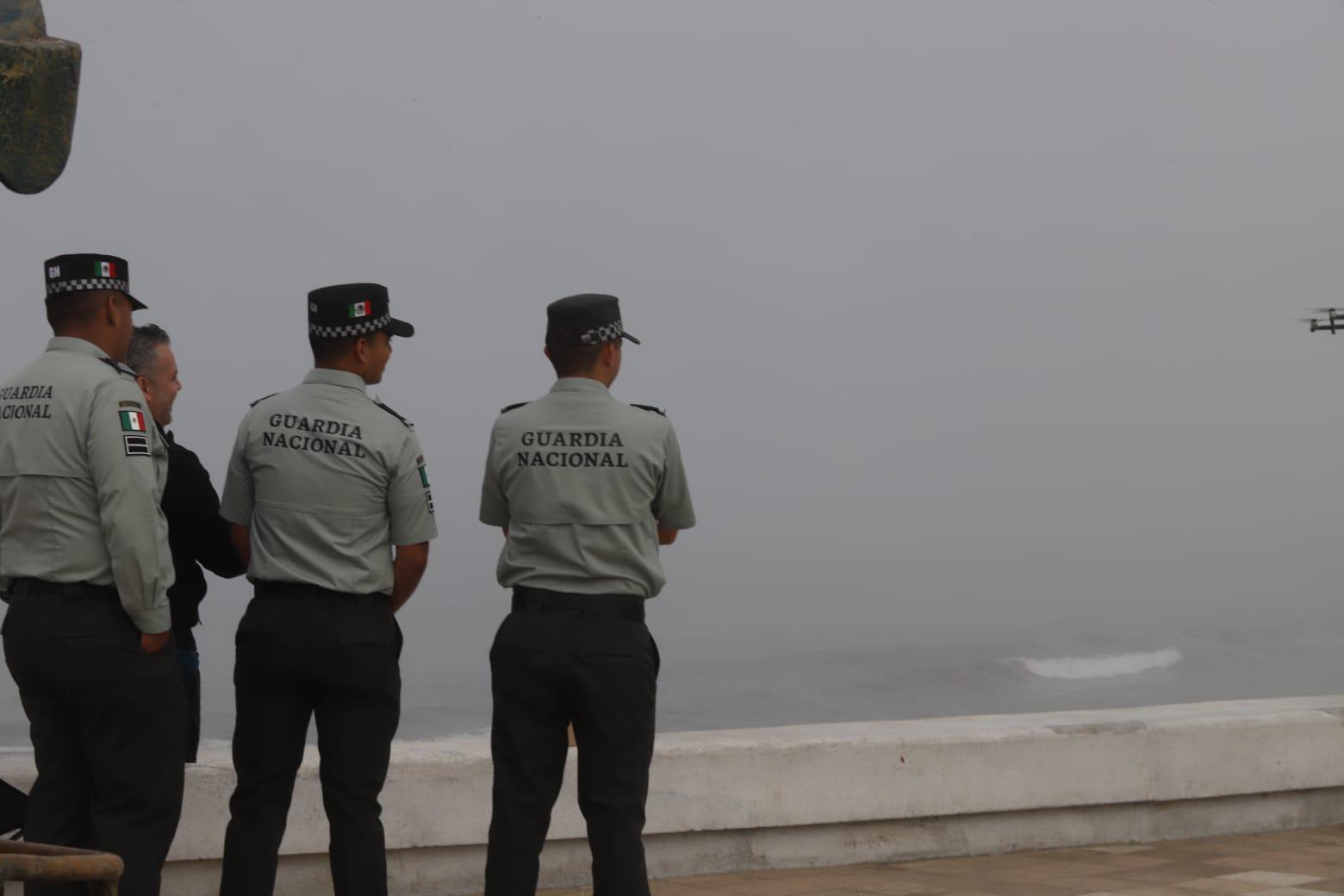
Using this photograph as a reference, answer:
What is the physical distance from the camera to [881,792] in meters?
3.97

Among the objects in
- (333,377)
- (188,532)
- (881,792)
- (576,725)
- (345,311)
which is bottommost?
(881,792)

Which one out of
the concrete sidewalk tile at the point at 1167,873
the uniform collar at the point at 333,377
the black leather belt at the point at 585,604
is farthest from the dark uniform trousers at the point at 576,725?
the concrete sidewalk tile at the point at 1167,873

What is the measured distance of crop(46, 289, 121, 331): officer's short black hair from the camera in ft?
8.82

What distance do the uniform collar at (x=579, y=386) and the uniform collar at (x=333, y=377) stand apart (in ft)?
1.23

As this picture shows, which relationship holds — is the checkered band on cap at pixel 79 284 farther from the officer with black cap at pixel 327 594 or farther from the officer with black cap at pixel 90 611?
the officer with black cap at pixel 327 594

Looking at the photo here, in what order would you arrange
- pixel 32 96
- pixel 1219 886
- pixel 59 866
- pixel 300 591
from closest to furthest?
pixel 59 866 < pixel 32 96 < pixel 300 591 < pixel 1219 886

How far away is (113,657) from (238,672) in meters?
0.29

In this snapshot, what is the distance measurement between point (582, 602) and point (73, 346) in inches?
→ 40.5

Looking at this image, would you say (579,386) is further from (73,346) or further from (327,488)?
(73,346)

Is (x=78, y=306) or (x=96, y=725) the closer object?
(x=96, y=725)

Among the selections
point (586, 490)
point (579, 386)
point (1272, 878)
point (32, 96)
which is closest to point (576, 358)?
point (579, 386)

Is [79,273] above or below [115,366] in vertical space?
above

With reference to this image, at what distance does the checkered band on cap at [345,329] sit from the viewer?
286 cm

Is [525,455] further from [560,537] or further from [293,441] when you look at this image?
[293,441]
